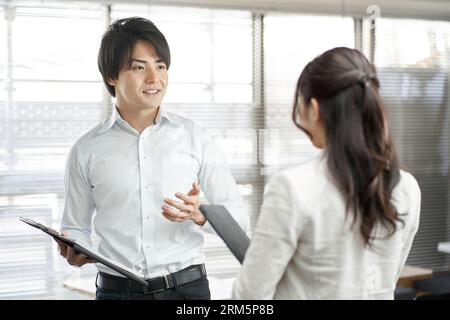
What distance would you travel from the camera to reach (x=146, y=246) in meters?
1.94

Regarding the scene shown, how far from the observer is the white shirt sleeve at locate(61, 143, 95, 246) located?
6.43ft

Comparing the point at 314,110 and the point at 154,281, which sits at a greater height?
the point at 314,110

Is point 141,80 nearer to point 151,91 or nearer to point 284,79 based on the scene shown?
point 151,91

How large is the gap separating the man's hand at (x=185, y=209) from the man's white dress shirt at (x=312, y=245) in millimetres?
668

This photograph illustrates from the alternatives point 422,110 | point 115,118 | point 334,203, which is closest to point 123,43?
point 115,118

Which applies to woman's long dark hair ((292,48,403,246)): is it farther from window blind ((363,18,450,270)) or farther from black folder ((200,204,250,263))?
window blind ((363,18,450,270))

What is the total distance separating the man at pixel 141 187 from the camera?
193 centimetres

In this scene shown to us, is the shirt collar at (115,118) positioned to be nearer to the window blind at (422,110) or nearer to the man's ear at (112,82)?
the man's ear at (112,82)

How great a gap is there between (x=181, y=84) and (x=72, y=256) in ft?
2.19

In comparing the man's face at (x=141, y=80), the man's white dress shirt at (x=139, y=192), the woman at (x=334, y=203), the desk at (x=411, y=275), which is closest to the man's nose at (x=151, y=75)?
the man's face at (x=141, y=80)

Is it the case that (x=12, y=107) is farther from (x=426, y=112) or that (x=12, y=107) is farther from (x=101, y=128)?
(x=426, y=112)

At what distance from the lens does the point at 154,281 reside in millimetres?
1909

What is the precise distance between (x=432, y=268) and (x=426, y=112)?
2.11ft
